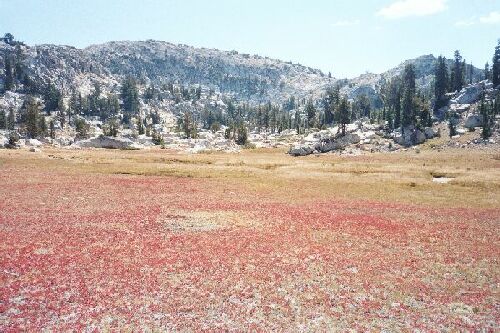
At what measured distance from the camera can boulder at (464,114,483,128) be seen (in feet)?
575

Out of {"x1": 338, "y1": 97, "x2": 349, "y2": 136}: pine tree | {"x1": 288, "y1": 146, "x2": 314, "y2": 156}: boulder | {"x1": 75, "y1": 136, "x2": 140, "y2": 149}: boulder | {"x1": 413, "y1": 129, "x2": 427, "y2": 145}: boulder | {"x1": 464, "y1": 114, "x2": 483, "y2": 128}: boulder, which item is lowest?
{"x1": 288, "y1": 146, "x2": 314, "y2": 156}: boulder

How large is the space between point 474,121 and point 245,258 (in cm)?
17580

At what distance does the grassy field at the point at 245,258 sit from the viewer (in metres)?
22.5

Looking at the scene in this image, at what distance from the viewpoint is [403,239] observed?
130 feet

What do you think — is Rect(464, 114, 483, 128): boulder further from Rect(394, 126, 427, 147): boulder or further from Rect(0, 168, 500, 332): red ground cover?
Rect(0, 168, 500, 332): red ground cover

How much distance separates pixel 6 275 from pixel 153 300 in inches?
419

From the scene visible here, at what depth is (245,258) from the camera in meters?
32.7

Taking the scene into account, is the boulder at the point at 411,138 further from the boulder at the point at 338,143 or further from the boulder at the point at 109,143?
the boulder at the point at 109,143

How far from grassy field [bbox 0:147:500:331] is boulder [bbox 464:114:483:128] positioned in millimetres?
123522

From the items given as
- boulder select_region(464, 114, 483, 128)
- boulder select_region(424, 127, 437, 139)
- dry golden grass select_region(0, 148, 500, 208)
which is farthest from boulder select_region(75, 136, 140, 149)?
boulder select_region(464, 114, 483, 128)

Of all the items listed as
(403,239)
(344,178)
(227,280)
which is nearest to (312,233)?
(403,239)

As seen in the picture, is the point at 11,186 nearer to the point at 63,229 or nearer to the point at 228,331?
the point at 63,229

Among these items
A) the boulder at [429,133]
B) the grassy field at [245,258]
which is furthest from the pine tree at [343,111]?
the grassy field at [245,258]

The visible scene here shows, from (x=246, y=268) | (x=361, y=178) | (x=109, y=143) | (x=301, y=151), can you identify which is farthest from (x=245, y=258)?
(x=109, y=143)
